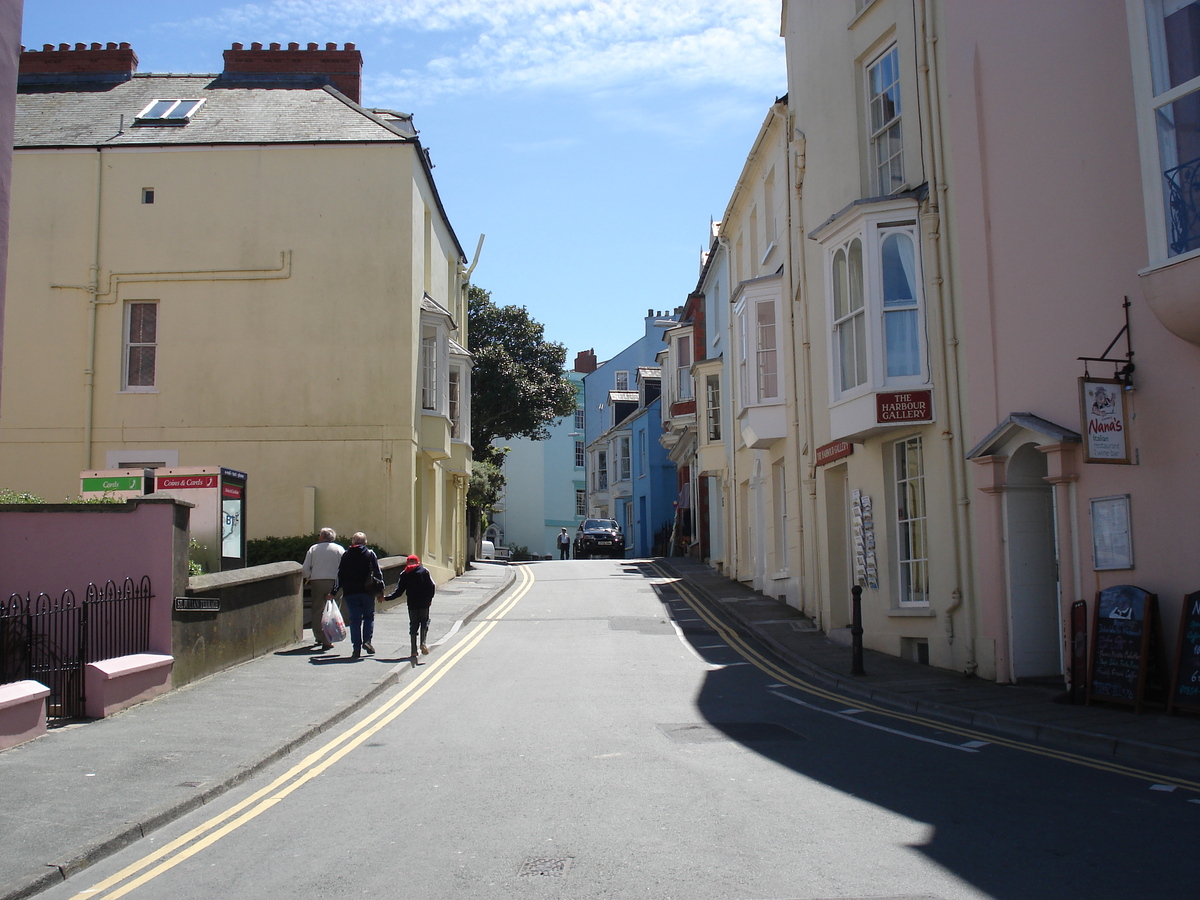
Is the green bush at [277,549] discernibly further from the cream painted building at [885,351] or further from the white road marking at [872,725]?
the white road marking at [872,725]

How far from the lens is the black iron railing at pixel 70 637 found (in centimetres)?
1004

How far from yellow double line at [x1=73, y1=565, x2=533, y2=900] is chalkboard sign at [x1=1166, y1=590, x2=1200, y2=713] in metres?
7.29

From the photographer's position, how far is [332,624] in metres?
14.2

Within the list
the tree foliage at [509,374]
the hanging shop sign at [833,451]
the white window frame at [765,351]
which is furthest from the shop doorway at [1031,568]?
the tree foliage at [509,374]

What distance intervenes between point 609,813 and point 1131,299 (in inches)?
295

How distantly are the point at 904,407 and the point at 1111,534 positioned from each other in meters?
3.44

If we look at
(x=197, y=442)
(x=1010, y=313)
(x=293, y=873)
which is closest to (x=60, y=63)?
(x=197, y=442)

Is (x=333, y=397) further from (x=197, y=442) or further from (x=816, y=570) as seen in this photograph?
(x=816, y=570)

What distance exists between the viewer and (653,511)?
164 ft

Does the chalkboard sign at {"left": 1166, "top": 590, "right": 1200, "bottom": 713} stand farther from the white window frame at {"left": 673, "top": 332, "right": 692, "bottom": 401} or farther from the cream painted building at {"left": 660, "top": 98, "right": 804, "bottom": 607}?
the white window frame at {"left": 673, "top": 332, "right": 692, "bottom": 401}

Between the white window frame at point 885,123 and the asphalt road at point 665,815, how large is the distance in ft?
25.7

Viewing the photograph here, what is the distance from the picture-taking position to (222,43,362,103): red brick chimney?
86.8ft

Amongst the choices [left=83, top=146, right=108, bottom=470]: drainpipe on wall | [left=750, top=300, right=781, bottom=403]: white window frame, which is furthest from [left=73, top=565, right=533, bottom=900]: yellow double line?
[left=83, top=146, right=108, bottom=470]: drainpipe on wall

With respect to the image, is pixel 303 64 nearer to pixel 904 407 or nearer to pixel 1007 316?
pixel 904 407
